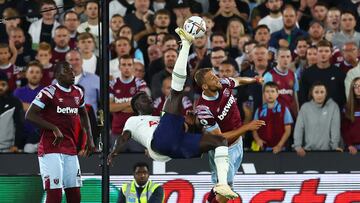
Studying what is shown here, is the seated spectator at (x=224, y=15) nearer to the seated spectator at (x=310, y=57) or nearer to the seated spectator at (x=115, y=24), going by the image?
the seated spectator at (x=115, y=24)

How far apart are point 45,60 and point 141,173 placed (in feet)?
11.7

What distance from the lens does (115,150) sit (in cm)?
1519

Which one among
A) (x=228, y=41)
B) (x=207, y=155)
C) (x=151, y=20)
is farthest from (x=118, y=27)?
(x=207, y=155)

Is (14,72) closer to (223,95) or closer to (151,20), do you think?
(151,20)

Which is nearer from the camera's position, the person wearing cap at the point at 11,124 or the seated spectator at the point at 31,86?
the person wearing cap at the point at 11,124

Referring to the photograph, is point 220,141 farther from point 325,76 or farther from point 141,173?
point 325,76

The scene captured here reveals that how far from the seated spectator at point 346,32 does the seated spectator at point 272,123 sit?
83.4 inches

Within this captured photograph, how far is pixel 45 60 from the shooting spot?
1980cm

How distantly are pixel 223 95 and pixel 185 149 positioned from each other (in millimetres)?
1818

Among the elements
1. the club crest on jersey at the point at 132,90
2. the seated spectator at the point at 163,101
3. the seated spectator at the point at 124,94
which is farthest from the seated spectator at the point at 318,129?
the club crest on jersey at the point at 132,90

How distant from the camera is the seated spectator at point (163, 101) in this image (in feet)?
60.7

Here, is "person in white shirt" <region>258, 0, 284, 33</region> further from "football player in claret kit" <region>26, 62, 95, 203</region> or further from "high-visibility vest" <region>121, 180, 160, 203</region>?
"football player in claret kit" <region>26, 62, 95, 203</region>

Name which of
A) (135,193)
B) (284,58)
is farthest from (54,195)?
(284,58)

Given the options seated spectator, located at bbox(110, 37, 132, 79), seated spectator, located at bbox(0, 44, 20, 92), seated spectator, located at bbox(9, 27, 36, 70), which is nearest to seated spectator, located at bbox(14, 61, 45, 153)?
seated spectator, located at bbox(0, 44, 20, 92)
